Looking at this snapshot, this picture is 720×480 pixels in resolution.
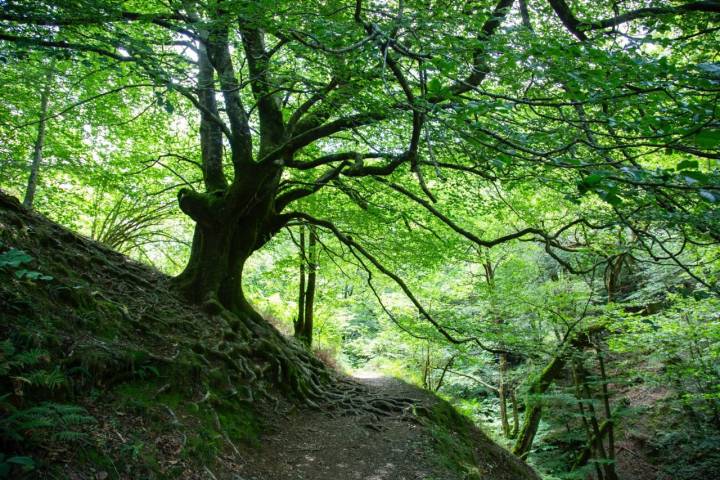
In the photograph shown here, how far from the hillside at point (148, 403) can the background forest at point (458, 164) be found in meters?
1.21

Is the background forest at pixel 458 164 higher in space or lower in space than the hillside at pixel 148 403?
higher

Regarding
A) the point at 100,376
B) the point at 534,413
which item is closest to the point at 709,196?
the point at 100,376

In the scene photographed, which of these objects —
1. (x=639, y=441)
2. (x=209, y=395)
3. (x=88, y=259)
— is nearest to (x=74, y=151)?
(x=88, y=259)

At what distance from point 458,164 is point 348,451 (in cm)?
443

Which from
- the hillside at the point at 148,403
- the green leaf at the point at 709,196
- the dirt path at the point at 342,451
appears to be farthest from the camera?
the dirt path at the point at 342,451

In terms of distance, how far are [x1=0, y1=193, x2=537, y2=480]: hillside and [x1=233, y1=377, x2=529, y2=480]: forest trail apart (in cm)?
3

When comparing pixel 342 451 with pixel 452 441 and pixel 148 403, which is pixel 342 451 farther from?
pixel 148 403

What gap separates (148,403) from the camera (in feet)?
13.8

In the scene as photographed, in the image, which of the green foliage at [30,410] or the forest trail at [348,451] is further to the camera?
the forest trail at [348,451]

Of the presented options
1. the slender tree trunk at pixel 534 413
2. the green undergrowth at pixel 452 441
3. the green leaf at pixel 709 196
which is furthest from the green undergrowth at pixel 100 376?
the slender tree trunk at pixel 534 413

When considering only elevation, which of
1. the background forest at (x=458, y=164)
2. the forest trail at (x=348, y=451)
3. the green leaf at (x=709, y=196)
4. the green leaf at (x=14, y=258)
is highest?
the background forest at (x=458, y=164)

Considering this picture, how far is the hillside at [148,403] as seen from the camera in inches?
116

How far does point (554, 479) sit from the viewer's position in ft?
35.0

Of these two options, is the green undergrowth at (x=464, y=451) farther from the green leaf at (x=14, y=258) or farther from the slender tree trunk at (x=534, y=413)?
the green leaf at (x=14, y=258)
